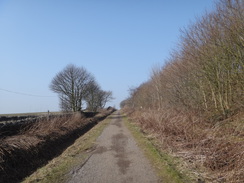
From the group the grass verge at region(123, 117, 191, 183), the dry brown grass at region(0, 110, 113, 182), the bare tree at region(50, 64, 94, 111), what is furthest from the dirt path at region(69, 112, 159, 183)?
the bare tree at region(50, 64, 94, 111)

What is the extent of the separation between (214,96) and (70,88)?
32.2m

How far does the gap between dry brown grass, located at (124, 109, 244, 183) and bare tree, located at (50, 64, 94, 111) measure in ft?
100

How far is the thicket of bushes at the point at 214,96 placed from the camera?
5391mm

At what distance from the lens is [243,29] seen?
267 inches

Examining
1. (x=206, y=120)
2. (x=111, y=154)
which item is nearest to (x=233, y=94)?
(x=206, y=120)

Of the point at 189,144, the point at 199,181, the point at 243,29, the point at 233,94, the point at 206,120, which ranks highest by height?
the point at 243,29

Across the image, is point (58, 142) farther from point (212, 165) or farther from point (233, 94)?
point (233, 94)

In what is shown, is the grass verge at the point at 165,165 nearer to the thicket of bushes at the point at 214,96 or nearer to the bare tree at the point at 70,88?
the thicket of bushes at the point at 214,96

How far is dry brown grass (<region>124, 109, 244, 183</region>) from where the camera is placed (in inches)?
182

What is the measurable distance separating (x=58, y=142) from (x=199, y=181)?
30.7 feet

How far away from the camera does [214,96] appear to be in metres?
9.95

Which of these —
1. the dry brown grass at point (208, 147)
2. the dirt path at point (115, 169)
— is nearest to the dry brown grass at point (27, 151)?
the dirt path at point (115, 169)

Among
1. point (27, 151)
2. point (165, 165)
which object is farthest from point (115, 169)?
point (27, 151)

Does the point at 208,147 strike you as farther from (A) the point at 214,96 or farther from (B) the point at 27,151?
(B) the point at 27,151
